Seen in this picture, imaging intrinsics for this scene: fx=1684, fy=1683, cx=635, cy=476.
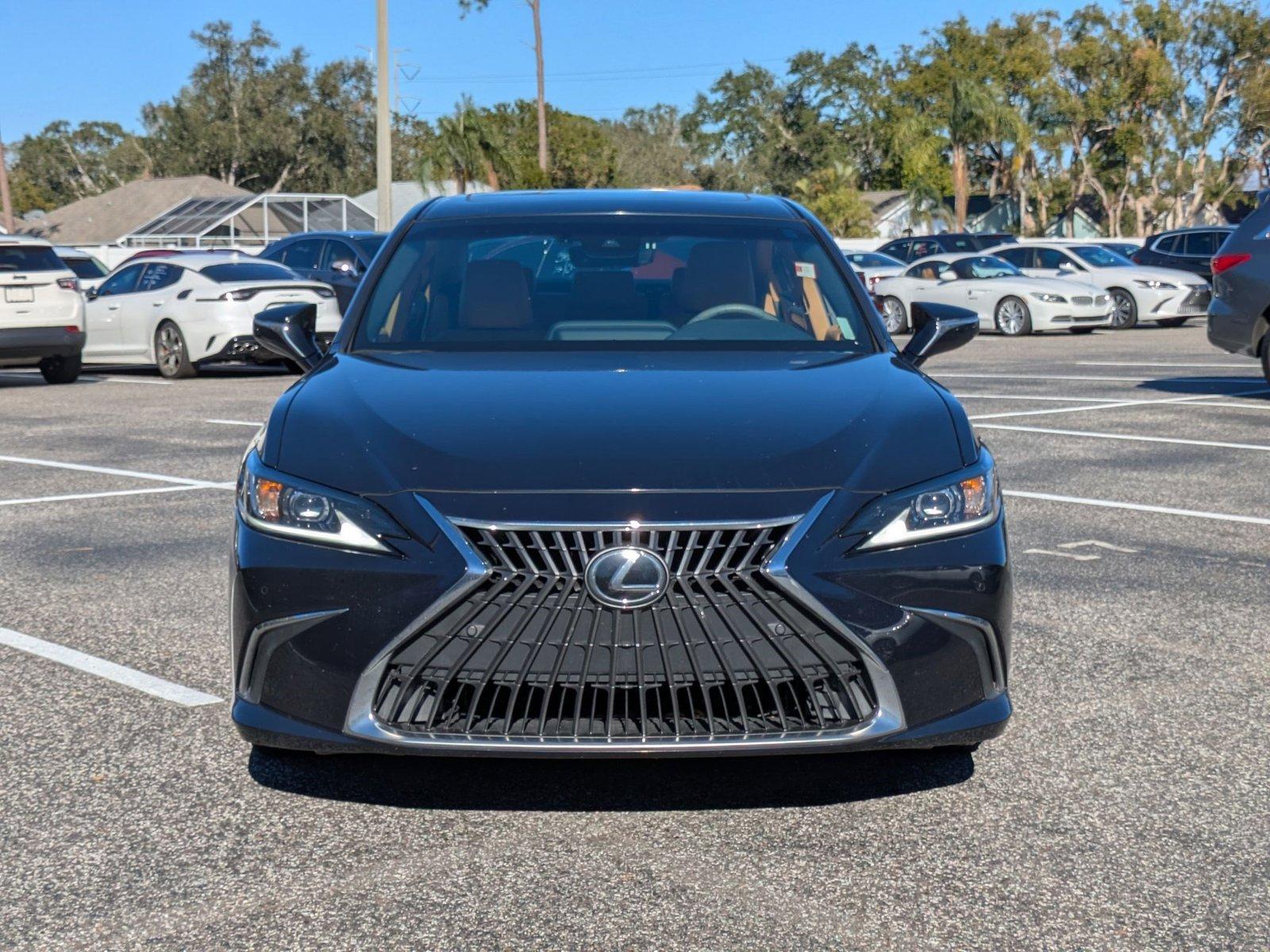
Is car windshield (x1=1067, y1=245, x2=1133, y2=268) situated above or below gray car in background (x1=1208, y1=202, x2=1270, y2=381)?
above

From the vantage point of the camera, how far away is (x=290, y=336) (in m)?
5.34

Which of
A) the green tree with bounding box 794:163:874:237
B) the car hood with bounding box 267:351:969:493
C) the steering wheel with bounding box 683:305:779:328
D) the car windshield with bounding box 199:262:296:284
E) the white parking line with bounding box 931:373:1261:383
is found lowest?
the white parking line with bounding box 931:373:1261:383

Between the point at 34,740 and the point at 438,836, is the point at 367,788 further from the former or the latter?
the point at 34,740

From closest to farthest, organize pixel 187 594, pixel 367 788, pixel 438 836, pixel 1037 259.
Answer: pixel 438 836 < pixel 367 788 < pixel 187 594 < pixel 1037 259

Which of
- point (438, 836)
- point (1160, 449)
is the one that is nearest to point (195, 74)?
point (1160, 449)

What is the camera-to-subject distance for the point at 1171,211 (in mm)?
74625

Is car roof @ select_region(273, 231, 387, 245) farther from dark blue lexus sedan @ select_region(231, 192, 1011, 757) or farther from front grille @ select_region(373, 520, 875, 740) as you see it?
front grille @ select_region(373, 520, 875, 740)

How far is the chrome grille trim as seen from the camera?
11.7 ft

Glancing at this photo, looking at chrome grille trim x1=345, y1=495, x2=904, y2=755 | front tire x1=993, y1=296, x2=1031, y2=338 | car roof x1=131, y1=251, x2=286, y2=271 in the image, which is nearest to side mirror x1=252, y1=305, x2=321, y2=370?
chrome grille trim x1=345, y1=495, x2=904, y2=755

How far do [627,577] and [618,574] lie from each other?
0.02 m

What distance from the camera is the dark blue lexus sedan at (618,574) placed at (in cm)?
356

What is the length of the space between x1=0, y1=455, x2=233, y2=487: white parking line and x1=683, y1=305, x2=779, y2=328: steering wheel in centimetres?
509

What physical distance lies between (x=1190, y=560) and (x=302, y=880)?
4.78 metres

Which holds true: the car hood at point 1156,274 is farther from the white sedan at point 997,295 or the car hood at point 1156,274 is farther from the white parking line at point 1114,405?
the white parking line at point 1114,405
